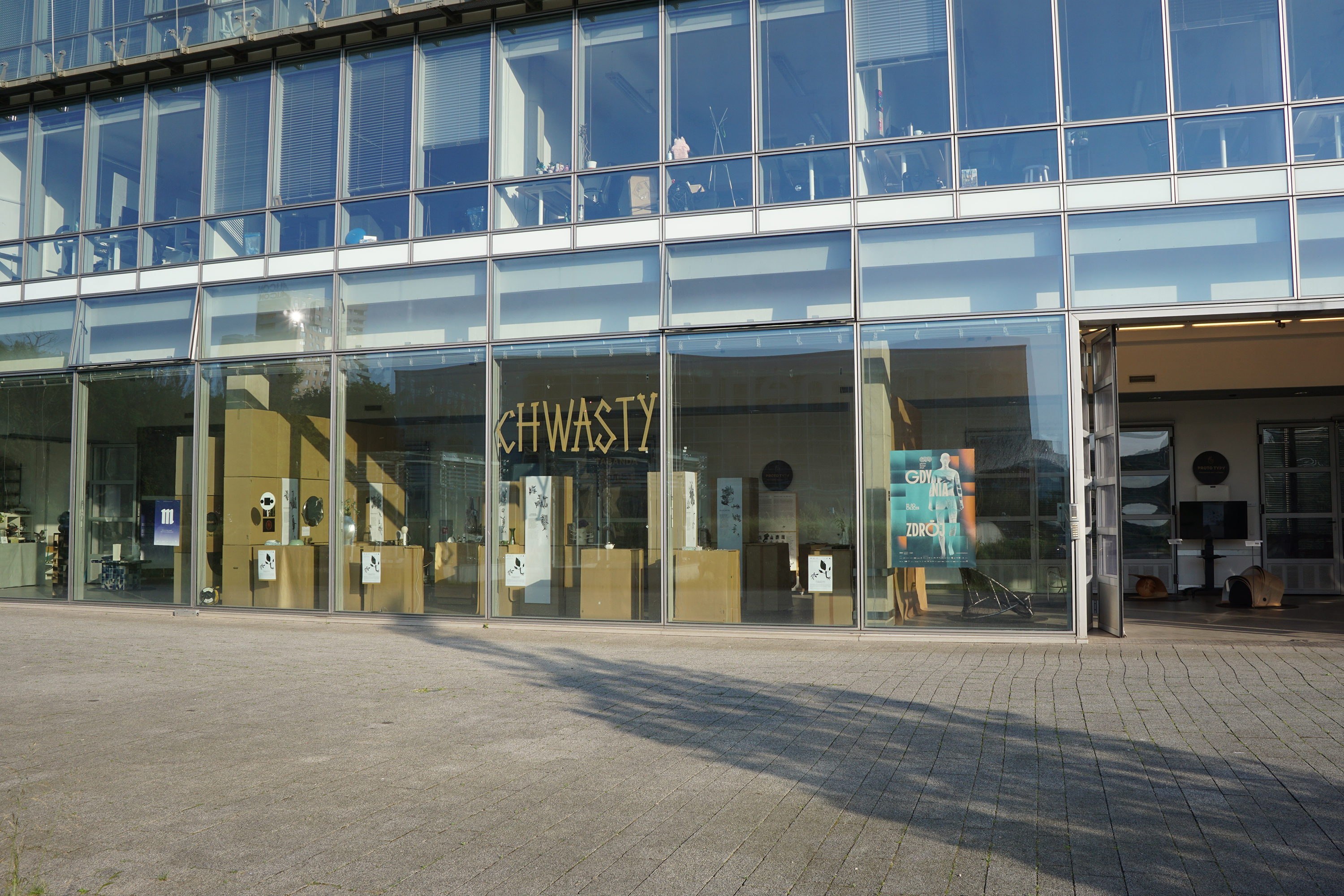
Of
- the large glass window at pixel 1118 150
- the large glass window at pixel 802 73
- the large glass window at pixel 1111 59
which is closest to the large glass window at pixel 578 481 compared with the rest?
the large glass window at pixel 802 73

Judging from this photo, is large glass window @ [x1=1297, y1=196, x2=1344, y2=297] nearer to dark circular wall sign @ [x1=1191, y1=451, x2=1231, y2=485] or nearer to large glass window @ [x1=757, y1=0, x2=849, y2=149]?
large glass window @ [x1=757, y1=0, x2=849, y2=149]

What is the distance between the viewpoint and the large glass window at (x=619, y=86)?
1171cm

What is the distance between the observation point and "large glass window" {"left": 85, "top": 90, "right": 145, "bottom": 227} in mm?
13844

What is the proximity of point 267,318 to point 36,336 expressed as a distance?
Result: 4.07 metres

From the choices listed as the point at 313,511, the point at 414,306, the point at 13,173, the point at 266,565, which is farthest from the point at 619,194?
the point at 13,173

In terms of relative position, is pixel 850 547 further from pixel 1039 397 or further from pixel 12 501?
pixel 12 501

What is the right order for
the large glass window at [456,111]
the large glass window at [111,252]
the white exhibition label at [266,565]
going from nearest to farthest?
the large glass window at [456,111] → the white exhibition label at [266,565] → the large glass window at [111,252]

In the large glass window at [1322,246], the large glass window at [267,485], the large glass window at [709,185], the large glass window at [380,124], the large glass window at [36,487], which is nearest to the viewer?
the large glass window at [1322,246]

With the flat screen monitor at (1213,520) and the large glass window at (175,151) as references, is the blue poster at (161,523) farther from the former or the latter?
the flat screen monitor at (1213,520)

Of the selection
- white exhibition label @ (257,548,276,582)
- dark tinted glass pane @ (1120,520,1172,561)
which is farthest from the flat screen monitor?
white exhibition label @ (257,548,276,582)

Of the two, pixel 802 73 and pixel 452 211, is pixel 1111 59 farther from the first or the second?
pixel 452 211

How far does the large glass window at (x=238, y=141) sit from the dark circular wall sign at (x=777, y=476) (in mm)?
7545

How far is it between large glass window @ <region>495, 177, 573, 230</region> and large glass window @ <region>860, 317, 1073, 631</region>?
12.9 ft

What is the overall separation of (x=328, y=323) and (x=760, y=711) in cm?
834
